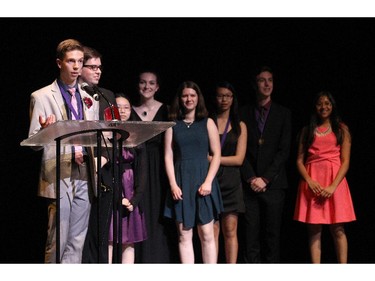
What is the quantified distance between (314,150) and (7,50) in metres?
2.46

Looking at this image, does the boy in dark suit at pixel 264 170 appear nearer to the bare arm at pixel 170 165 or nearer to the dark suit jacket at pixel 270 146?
the dark suit jacket at pixel 270 146

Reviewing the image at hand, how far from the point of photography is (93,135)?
4195 mm

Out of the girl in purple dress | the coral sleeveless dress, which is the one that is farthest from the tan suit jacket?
the coral sleeveless dress

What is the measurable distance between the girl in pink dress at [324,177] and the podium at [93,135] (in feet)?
6.58

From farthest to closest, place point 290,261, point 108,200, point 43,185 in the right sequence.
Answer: point 290,261 < point 108,200 < point 43,185

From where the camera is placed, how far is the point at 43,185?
178 inches

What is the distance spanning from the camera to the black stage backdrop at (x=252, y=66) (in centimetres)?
608

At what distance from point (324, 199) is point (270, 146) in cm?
58

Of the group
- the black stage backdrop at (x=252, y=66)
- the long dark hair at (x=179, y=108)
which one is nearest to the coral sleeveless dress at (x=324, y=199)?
the black stage backdrop at (x=252, y=66)

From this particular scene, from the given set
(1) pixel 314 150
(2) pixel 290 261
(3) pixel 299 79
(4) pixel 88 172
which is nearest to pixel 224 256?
(2) pixel 290 261

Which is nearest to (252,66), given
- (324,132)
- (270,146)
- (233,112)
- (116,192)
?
(233,112)

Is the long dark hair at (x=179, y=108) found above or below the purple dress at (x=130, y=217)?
above

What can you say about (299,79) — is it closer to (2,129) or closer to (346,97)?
(346,97)

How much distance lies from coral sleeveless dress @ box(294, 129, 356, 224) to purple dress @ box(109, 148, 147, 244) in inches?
49.2
